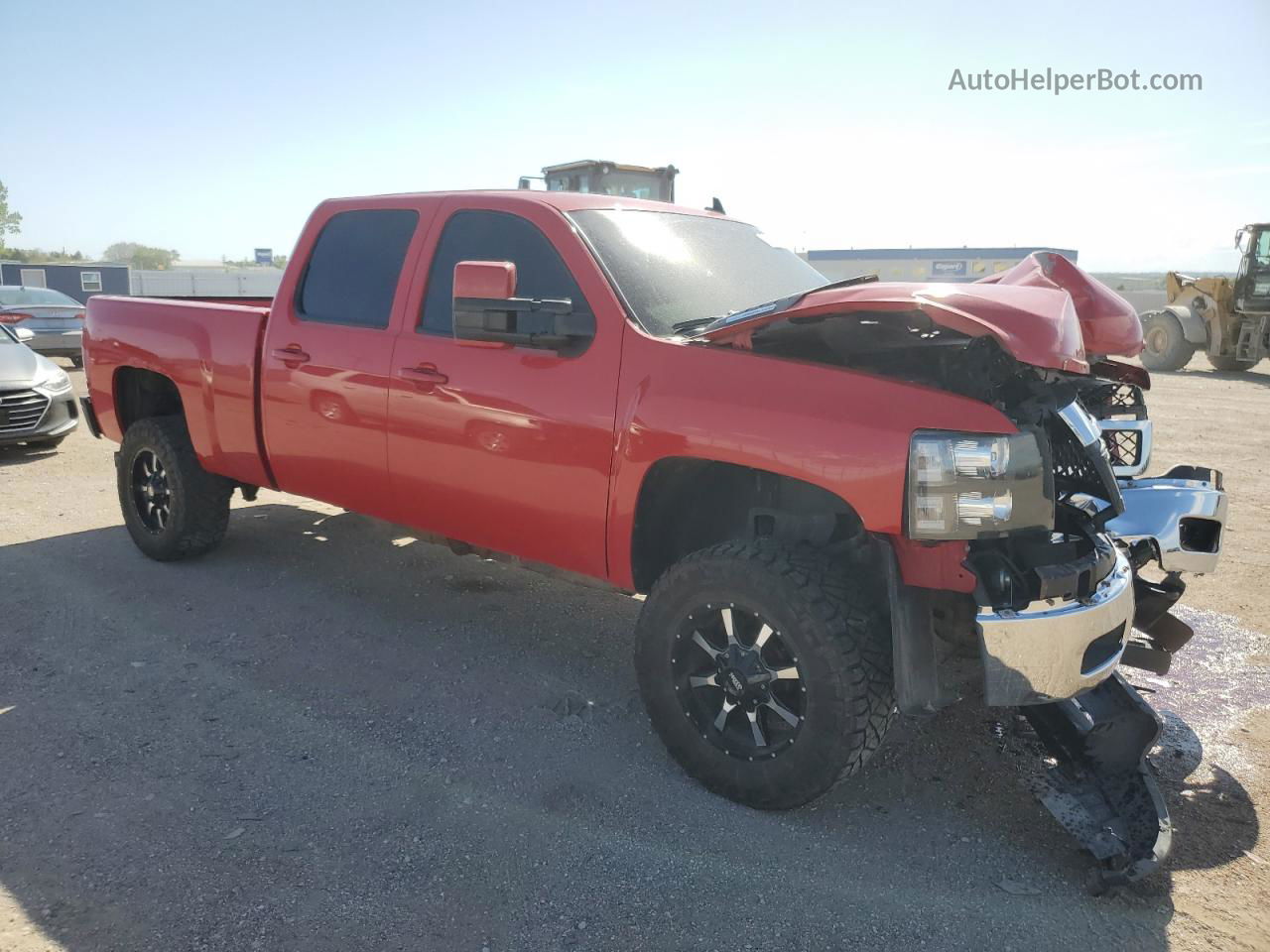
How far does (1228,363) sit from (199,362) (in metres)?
19.4

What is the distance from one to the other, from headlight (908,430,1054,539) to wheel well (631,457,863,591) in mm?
516

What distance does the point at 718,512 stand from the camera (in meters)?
3.64

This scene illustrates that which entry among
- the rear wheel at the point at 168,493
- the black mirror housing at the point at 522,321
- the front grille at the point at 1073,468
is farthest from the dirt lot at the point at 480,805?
the black mirror housing at the point at 522,321

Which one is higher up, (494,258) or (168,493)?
(494,258)

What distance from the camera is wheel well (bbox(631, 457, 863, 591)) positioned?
3262 mm

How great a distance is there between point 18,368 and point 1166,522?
30.3 ft

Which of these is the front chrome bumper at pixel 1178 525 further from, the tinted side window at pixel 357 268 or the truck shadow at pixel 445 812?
the tinted side window at pixel 357 268

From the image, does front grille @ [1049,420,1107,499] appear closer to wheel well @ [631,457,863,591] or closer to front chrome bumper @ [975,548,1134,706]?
front chrome bumper @ [975,548,1134,706]

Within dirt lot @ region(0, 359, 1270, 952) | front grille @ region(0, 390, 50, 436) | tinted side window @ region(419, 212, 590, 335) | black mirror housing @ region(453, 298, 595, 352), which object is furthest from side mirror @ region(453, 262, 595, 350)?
front grille @ region(0, 390, 50, 436)

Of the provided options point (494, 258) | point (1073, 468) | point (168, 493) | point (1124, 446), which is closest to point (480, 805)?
point (494, 258)

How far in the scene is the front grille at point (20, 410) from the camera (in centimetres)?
834

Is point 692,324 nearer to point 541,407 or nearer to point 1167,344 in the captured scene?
point 541,407

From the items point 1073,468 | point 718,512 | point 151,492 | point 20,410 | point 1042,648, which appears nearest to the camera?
point 1042,648

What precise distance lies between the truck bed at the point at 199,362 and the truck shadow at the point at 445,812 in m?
0.93
